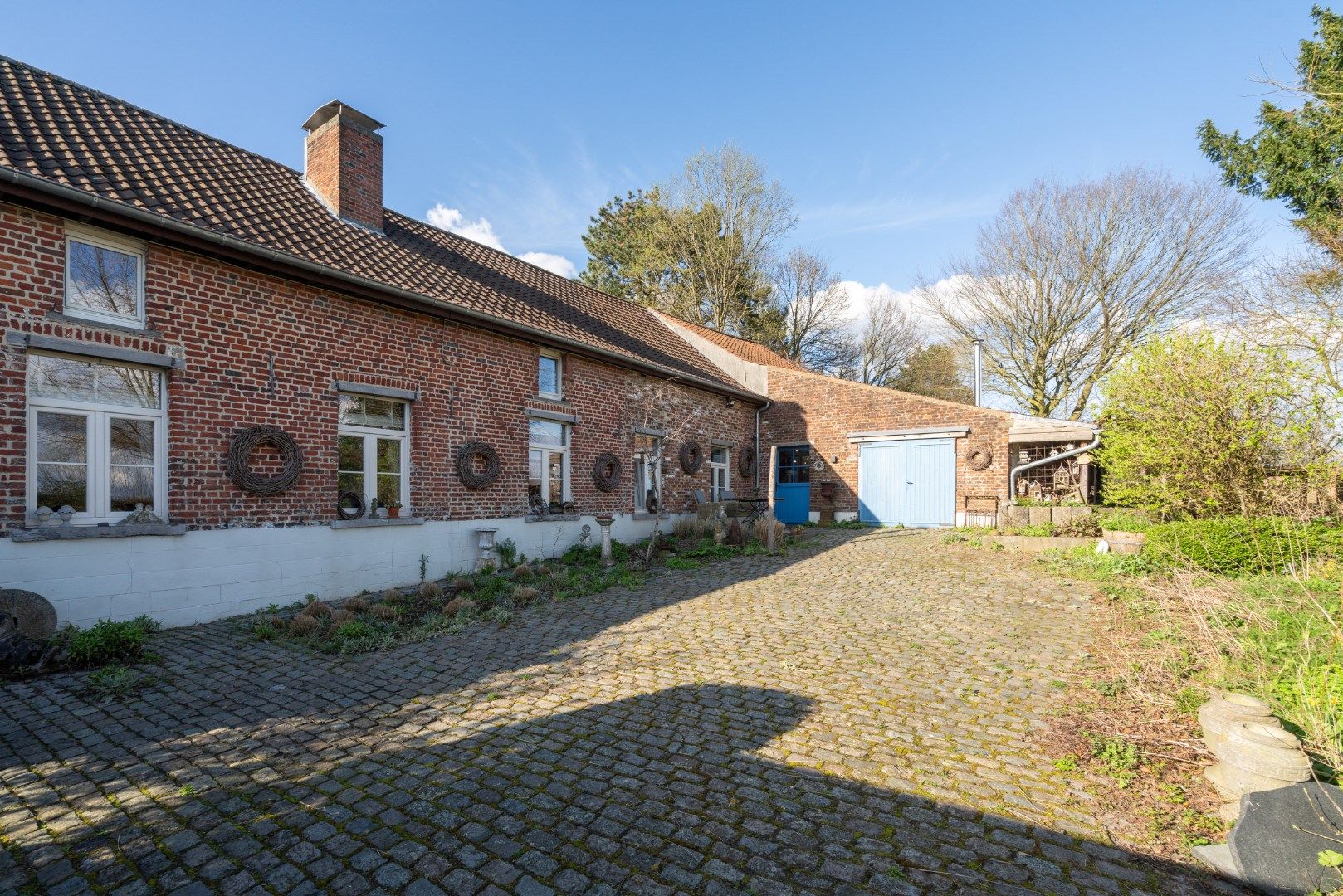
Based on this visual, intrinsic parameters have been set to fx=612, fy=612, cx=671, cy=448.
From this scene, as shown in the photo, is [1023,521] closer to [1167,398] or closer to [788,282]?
[1167,398]

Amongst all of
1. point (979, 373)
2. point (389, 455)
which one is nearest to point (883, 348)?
point (979, 373)

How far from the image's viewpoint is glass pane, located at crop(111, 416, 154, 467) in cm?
627

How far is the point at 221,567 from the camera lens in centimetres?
677

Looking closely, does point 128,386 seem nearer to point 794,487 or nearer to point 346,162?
point 346,162

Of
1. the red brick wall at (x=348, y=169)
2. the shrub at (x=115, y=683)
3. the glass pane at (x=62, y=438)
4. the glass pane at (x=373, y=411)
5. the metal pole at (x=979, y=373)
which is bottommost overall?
the shrub at (x=115, y=683)

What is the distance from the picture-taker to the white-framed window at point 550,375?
36.2 feet

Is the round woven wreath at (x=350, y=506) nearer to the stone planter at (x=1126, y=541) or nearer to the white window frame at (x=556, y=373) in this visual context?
the white window frame at (x=556, y=373)

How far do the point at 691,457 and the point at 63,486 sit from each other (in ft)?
34.6

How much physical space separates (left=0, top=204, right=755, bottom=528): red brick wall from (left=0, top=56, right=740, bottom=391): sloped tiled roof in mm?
485

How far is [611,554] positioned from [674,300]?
1822cm

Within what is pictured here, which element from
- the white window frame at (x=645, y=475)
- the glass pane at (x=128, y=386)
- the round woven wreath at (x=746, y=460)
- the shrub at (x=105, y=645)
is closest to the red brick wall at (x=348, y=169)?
the glass pane at (x=128, y=386)

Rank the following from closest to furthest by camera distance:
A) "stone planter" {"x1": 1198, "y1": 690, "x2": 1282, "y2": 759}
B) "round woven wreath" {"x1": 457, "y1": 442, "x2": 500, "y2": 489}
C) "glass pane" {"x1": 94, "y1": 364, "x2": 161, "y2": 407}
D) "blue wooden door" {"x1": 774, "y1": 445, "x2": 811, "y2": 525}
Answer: "stone planter" {"x1": 1198, "y1": 690, "x2": 1282, "y2": 759} < "glass pane" {"x1": 94, "y1": 364, "x2": 161, "y2": 407} < "round woven wreath" {"x1": 457, "y1": 442, "x2": 500, "y2": 489} < "blue wooden door" {"x1": 774, "y1": 445, "x2": 811, "y2": 525}

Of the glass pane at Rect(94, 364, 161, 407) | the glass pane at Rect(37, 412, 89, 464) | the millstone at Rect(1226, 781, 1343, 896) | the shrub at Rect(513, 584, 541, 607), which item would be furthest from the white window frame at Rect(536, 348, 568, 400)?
the millstone at Rect(1226, 781, 1343, 896)

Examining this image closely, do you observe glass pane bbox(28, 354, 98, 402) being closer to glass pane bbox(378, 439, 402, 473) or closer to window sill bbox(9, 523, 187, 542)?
window sill bbox(9, 523, 187, 542)
